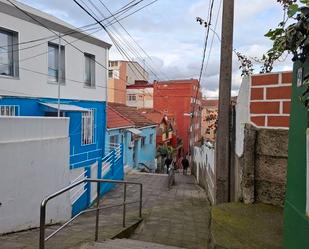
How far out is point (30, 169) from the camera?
8.22 metres

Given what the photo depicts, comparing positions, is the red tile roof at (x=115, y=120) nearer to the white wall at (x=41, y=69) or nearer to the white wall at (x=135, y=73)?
the white wall at (x=41, y=69)

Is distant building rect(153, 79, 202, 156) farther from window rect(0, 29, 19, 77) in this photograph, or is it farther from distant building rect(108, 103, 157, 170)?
window rect(0, 29, 19, 77)

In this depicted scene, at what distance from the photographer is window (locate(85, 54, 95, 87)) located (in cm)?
1800

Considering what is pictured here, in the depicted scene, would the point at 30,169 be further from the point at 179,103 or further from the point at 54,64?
the point at 179,103

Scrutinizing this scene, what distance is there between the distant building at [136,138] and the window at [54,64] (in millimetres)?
6755

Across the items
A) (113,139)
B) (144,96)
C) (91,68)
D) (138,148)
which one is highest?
(91,68)

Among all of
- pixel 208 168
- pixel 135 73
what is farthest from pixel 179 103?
pixel 208 168

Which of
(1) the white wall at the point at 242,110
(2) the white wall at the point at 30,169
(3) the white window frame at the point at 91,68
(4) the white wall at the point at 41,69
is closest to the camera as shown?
(1) the white wall at the point at 242,110

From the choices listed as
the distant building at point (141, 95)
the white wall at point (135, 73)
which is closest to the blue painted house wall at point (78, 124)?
the distant building at point (141, 95)

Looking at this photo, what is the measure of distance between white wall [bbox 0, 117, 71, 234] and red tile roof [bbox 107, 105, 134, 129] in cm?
1184

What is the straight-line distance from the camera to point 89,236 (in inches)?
259

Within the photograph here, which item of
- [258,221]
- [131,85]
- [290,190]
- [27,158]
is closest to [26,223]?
[27,158]

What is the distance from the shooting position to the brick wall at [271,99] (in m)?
4.72

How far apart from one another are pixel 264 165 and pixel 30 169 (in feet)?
16.8
